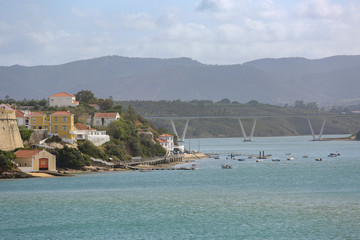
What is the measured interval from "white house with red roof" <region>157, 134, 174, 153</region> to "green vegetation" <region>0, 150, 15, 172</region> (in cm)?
5693

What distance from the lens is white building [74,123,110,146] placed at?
110 m

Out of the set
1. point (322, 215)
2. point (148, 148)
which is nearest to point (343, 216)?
point (322, 215)

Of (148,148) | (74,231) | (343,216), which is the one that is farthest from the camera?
(148,148)

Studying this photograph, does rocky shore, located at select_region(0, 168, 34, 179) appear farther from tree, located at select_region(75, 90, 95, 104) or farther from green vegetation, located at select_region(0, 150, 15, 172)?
tree, located at select_region(75, 90, 95, 104)

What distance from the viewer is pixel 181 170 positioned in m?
105

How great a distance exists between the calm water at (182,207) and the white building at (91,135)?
66.0 feet

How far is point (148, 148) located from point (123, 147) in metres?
9.86

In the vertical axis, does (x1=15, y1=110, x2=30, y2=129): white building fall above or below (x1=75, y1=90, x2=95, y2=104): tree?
below

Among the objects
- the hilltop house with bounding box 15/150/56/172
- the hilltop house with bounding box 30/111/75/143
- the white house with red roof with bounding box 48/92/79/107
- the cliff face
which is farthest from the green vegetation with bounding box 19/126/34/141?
the white house with red roof with bounding box 48/92/79/107

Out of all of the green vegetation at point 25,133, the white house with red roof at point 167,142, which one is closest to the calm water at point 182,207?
the green vegetation at point 25,133

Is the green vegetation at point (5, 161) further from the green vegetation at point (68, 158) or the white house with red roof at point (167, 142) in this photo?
the white house with red roof at point (167, 142)

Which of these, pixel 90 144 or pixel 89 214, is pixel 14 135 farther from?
pixel 89 214

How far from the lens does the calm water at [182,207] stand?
1844 inches

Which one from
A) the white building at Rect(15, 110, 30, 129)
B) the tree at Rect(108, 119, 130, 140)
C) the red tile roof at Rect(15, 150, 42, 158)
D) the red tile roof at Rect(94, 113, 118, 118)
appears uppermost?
the red tile roof at Rect(94, 113, 118, 118)
